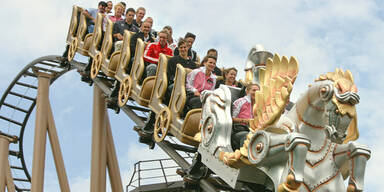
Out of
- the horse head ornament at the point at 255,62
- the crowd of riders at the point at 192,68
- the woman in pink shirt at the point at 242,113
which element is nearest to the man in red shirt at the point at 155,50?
the crowd of riders at the point at 192,68

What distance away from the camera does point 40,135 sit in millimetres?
8883

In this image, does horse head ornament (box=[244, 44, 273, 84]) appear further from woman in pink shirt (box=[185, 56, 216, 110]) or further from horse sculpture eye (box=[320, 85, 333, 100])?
horse sculpture eye (box=[320, 85, 333, 100])

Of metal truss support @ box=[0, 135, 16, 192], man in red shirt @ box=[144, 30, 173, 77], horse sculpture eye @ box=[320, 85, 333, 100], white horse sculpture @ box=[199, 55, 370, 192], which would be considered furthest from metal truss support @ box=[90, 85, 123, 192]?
horse sculpture eye @ box=[320, 85, 333, 100]

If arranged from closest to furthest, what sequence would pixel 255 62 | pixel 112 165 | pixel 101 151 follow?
pixel 255 62 → pixel 101 151 → pixel 112 165

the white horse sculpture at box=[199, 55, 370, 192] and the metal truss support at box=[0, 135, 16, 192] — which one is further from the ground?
the white horse sculpture at box=[199, 55, 370, 192]

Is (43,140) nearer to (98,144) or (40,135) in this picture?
(40,135)

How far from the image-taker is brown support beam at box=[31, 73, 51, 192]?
8.36 metres

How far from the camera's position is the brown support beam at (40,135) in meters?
8.36

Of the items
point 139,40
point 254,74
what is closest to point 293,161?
point 254,74

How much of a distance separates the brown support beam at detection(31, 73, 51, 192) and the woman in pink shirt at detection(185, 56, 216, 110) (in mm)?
3892

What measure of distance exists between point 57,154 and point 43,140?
19.5 inches

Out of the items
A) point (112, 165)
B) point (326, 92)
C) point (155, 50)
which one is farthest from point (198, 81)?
point (112, 165)

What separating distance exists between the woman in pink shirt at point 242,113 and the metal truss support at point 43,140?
4.58 meters

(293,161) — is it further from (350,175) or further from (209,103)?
(209,103)
